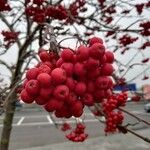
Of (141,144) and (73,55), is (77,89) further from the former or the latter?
(141,144)

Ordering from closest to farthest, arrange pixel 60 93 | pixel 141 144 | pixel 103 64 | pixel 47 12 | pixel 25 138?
pixel 60 93 → pixel 103 64 → pixel 47 12 → pixel 141 144 → pixel 25 138

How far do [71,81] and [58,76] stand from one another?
0.18 feet

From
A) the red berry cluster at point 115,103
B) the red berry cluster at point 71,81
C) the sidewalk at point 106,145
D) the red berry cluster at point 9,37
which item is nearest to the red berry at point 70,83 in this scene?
the red berry cluster at point 71,81

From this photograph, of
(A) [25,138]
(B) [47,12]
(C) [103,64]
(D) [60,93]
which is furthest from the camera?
(A) [25,138]

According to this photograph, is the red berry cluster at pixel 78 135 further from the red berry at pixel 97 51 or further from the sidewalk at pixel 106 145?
the sidewalk at pixel 106 145

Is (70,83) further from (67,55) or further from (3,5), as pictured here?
(3,5)

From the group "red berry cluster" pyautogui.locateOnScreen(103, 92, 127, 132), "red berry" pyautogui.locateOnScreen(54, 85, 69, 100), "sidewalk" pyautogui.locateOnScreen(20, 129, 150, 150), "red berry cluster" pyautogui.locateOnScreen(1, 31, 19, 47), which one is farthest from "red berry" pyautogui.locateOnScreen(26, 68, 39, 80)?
"sidewalk" pyautogui.locateOnScreen(20, 129, 150, 150)

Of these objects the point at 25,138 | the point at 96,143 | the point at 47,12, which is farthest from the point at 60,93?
the point at 25,138

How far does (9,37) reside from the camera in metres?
5.78

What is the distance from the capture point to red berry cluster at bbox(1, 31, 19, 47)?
566 centimetres

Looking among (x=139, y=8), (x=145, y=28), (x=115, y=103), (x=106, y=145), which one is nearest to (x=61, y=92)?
(x=115, y=103)

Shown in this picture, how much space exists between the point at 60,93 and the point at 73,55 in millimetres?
168

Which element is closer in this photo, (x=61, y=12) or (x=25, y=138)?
(x=61, y=12)

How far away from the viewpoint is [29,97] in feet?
4.20
